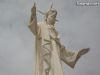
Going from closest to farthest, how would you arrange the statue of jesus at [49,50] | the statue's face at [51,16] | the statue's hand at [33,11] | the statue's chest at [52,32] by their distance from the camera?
the statue's hand at [33,11], the statue of jesus at [49,50], the statue's chest at [52,32], the statue's face at [51,16]

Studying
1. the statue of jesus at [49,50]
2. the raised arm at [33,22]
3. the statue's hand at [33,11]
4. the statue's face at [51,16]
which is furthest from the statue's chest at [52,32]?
the statue's hand at [33,11]

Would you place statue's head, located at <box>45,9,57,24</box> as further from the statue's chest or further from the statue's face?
the statue's chest

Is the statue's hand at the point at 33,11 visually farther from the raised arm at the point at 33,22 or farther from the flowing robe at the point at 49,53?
the flowing robe at the point at 49,53

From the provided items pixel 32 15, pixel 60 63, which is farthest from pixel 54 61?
pixel 32 15

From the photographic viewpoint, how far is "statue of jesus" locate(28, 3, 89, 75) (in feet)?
73.0

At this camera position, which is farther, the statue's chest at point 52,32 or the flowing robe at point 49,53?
the statue's chest at point 52,32

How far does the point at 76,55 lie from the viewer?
22781 mm

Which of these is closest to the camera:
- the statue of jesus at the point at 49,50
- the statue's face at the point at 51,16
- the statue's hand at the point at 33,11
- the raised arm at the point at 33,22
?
the statue's hand at the point at 33,11

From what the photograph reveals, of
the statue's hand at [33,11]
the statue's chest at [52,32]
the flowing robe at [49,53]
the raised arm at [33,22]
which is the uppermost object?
the statue's hand at [33,11]

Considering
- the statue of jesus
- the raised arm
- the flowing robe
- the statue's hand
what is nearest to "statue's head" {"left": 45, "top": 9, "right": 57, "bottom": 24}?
the statue of jesus

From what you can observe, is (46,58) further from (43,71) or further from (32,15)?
(32,15)

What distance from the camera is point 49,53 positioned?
74.0 feet

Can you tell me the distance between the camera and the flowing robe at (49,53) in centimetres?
2233

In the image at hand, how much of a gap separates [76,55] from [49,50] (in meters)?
1.16
